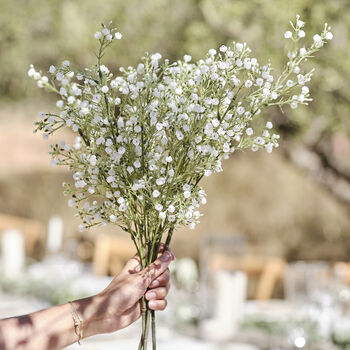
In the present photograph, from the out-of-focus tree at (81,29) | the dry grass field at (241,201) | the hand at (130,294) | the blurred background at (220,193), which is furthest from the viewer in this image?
the dry grass field at (241,201)

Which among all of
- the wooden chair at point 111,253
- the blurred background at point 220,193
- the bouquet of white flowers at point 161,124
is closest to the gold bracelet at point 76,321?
the bouquet of white flowers at point 161,124

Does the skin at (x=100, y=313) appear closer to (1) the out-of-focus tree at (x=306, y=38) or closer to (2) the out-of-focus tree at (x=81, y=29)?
(1) the out-of-focus tree at (x=306, y=38)

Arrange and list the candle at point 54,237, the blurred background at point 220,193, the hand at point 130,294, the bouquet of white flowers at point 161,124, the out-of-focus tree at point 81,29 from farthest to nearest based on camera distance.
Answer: the out-of-focus tree at point 81,29 → the candle at point 54,237 → the blurred background at point 220,193 → the hand at point 130,294 → the bouquet of white flowers at point 161,124

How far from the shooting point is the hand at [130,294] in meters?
1.46

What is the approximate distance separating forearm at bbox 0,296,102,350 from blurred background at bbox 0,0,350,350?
0.60m

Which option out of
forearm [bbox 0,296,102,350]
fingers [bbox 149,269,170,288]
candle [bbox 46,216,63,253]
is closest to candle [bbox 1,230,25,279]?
candle [bbox 46,216,63,253]

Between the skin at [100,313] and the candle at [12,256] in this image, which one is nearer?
the skin at [100,313]

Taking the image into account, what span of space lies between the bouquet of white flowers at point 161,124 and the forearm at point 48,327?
25 centimetres

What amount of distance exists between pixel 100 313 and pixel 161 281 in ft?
0.54

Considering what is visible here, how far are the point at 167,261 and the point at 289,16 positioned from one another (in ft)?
9.84

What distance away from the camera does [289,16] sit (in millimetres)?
4141

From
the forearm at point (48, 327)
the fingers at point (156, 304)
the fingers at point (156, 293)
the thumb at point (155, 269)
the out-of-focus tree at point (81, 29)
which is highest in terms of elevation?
the out-of-focus tree at point (81, 29)

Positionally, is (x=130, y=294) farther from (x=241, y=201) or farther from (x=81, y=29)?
(x=241, y=201)

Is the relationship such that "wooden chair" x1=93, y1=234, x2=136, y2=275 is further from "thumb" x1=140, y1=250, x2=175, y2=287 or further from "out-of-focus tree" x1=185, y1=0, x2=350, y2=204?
"thumb" x1=140, y1=250, x2=175, y2=287
